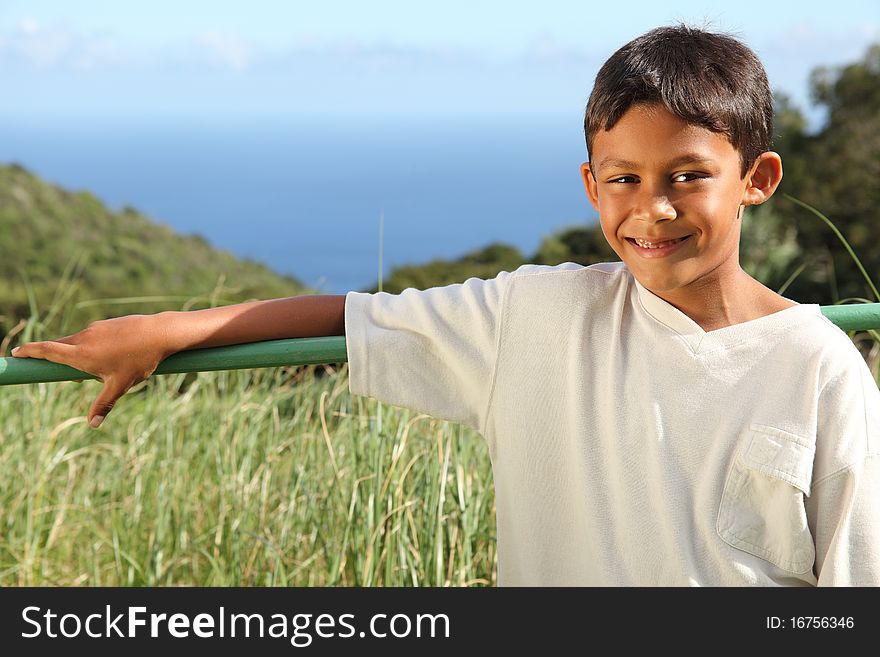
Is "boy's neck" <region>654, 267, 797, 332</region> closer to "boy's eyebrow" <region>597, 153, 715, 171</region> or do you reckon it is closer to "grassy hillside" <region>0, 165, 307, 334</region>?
"boy's eyebrow" <region>597, 153, 715, 171</region>

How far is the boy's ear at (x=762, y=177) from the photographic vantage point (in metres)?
1.52

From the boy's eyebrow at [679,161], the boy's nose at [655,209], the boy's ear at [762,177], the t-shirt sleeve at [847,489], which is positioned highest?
the boy's ear at [762,177]

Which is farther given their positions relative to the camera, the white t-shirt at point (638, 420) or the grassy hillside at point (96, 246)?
the grassy hillside at point (96, 246)

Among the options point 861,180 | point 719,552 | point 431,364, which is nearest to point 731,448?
point 719,552

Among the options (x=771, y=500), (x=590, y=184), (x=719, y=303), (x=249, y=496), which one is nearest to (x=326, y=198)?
(x=249, y=496)

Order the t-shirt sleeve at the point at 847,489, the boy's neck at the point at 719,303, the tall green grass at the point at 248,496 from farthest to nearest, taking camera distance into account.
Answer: the tall green grass at the point at 248,496 → the boy's neck at the point at 719,303 → the t-shirt sleeve at the point at 847,489

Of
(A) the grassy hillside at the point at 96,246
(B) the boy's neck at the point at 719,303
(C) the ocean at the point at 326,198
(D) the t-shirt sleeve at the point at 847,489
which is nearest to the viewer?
(D) the t-shirt sleeve at the point at 847,489

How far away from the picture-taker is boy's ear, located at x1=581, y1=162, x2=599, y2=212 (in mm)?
1555

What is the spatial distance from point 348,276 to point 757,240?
272 feet

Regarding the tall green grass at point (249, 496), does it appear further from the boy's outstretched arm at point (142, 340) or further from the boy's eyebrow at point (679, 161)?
the boy's eyebrow at point (679, 161)

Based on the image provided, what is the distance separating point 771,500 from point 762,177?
440 mm

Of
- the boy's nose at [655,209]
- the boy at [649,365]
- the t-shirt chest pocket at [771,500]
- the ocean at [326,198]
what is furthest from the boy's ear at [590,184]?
the ocean at [326,198]

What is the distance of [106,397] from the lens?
152cm

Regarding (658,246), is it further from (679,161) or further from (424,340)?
(424,340)
